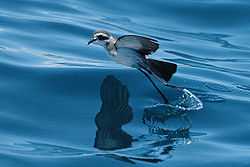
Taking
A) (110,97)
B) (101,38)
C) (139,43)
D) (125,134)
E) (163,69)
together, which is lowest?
(125,134)

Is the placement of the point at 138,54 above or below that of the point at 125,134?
above

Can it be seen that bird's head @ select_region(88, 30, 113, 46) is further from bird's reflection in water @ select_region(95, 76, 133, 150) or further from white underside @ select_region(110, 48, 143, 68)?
bird's reflection in water @ select_region(95, 76, 133, 150)

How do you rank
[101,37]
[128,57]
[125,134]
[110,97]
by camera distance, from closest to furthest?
[125,134], [110,97], [128,57], [101,37]

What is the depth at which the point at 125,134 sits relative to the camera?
6480 millimetres

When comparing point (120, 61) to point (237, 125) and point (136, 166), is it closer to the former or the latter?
point (237, 125)

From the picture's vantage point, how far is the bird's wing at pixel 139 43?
6.98 m

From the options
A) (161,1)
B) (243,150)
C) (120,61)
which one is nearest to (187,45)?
(161,1)

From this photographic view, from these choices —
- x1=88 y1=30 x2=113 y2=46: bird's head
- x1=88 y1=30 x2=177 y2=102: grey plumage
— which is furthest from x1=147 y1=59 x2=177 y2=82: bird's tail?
x1=88 y1=30 x2=113 y2=46: bird's head

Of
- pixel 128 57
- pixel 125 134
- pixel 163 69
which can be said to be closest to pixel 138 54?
pixel 128 57

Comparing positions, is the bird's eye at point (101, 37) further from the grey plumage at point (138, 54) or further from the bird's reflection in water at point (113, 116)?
the bird's reflection in water at point (113, 116)

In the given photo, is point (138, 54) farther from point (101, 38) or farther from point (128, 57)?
point (101, 38)

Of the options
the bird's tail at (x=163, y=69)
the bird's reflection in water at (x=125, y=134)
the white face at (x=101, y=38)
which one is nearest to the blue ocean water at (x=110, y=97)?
the bird's reflection in water at (x=125, y=134)

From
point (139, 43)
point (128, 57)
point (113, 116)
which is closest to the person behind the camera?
point (113, 116)

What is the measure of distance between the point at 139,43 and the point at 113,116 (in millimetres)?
652
